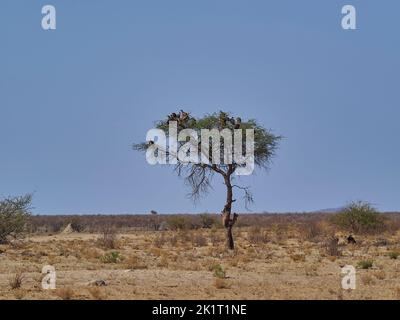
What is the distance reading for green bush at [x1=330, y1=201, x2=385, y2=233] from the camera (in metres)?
43.1

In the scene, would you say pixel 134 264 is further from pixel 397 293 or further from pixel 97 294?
pixel 397 293

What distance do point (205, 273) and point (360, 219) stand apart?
24646 millimetres

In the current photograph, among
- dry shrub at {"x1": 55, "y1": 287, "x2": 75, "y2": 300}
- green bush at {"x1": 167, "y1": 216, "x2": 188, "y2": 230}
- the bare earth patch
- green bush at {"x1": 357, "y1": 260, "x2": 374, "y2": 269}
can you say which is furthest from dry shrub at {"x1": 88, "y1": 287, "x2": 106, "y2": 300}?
green bush at {"x1": 167, "y1": 216, "x2": 188, "y2": 230}

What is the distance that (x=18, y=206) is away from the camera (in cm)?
3519

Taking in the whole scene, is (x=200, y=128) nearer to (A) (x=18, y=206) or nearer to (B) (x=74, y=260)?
(B) (x=74, y=260)

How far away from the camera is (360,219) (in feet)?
142

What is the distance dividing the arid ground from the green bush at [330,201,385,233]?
29.1 feet

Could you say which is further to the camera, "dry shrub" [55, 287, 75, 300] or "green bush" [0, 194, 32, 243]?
"green bush" [0, 194, 32, 243]

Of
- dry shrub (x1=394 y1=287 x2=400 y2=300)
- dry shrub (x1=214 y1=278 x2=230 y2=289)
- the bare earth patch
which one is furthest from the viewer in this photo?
dry shrub (x1=214 y1=278 x2=230 y2=289)

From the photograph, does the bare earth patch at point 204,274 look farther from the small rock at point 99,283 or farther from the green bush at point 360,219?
the green bush at point 360,219

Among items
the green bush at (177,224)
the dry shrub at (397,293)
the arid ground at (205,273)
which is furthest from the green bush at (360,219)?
the dry shrub at (397,293)

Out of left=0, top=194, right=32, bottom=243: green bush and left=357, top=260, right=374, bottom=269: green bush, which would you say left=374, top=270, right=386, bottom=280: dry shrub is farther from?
left=0, top=194, right=32, bottom=243: green bush

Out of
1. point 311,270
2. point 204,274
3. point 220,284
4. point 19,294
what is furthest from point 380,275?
point 19,294
